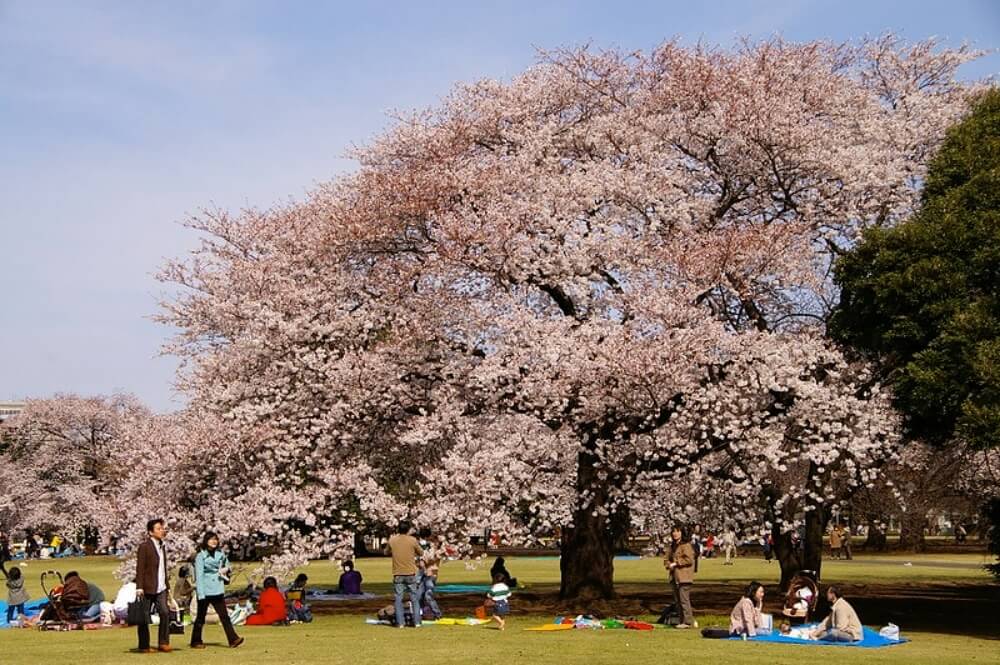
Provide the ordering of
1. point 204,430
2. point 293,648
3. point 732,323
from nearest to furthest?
1. point 293,648
2. point 204,430
3. point 732,323

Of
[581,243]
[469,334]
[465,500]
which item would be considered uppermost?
[581,243]

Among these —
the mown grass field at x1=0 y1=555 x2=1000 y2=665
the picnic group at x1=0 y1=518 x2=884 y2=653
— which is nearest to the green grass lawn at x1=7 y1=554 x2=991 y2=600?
the picnic group at x1=0 y1=518 x2=884 y2=653

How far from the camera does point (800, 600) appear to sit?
19.9 m

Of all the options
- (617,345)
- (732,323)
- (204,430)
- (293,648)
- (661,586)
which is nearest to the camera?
(293,648)

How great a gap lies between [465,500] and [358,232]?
599 cm

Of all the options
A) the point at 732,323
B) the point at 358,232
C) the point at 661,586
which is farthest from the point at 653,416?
the point at 661,586

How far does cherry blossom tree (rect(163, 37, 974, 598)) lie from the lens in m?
24.1

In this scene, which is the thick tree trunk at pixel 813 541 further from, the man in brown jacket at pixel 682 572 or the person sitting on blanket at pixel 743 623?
the person sitting on blanket at pixel 743 623

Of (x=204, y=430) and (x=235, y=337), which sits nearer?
(x=204, y=430)

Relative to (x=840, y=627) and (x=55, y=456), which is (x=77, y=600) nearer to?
(x=840, y=627)

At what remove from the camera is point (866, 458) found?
79.0 ft

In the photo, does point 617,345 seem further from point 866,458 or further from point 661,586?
point 661,586

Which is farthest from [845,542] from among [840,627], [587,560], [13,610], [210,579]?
[210,579]

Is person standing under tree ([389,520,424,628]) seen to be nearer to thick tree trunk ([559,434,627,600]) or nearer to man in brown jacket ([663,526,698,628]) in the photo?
man in brown jacket ([663,526,698,628])
